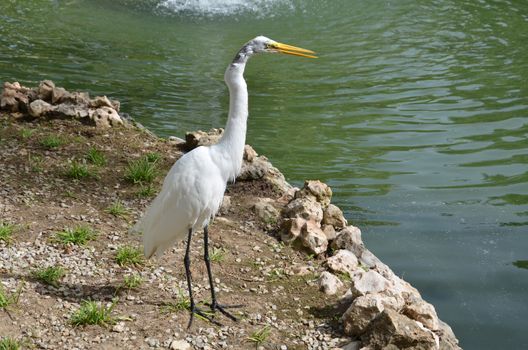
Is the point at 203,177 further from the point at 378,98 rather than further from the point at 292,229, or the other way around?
the point at 378,98

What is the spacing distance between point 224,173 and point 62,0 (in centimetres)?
1118

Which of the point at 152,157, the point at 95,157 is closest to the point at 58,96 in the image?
the point at 95,157

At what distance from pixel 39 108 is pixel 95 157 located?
4.23 feet

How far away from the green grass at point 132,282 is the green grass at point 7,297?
2.12 feet

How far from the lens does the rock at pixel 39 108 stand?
278 inches

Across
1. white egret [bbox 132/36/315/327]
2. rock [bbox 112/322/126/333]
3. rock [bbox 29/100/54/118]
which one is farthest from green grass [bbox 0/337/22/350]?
rock [bbox 29/100/54/118]

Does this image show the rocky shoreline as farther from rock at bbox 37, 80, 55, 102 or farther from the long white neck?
the long white neck

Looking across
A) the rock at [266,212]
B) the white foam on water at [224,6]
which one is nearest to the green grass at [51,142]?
the rock at [266,212]

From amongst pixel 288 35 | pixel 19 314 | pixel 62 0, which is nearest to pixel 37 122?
pixel 19 314

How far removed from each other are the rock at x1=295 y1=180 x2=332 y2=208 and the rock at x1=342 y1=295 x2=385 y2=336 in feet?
5.48

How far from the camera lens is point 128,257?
464 centimetres

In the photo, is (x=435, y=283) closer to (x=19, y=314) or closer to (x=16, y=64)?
(x=19, y=314)

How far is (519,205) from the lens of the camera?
6555mm

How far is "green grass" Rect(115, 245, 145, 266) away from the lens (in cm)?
462
